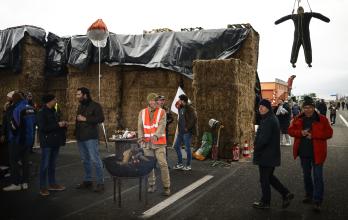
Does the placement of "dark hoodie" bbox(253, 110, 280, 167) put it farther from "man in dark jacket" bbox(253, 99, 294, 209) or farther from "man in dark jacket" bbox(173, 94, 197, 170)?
"man in dark jacket" bbox(173, 94, 197, 170)

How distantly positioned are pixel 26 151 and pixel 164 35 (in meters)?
8.23

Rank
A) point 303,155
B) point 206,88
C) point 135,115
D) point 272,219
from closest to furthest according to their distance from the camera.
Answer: point 272,219 → point 303,155 → point 206,88 → point 135,115

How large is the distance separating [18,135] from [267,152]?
4.79m

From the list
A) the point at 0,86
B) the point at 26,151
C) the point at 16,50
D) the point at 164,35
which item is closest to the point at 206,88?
the point at 164,35

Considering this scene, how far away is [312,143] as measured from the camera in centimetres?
605

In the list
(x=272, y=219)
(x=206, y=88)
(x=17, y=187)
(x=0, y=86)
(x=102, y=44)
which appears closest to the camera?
(x=272, y=219)

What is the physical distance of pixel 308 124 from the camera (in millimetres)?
6207

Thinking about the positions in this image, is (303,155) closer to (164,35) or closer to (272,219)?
(272,219)

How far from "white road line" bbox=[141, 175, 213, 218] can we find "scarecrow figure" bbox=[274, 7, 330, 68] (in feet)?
11.5

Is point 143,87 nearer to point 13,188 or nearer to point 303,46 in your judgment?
point 303,46

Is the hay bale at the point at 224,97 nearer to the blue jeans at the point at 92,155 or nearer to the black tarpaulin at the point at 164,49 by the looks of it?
the black tarpaulin at the point at 164,49

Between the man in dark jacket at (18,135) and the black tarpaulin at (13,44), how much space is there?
8825mm

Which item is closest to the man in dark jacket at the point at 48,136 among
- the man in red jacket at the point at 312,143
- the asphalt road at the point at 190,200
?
the asphalt road at the point at 190,200

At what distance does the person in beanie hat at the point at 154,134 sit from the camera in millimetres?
6758
